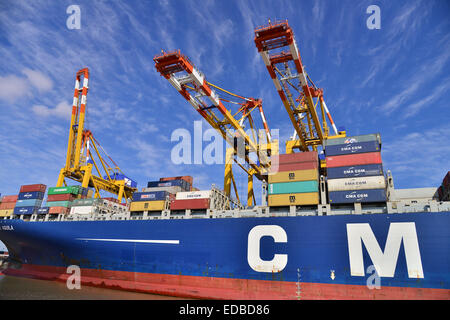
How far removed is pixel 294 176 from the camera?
20.1m

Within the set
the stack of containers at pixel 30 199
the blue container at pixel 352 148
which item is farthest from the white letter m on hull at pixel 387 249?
the stack of containers at pixel 30 199

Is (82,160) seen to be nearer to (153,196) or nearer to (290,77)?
(153,196)

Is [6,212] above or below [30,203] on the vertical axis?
below

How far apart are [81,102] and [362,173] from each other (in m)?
36.2

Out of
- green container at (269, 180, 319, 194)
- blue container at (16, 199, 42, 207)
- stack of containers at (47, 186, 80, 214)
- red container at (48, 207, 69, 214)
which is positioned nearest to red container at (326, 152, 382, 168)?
green container at (269, 180, 319, 194)

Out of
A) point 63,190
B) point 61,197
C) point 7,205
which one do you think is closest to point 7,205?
point 7,205

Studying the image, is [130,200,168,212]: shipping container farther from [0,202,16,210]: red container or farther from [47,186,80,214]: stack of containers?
[0,202,16,210]: red container

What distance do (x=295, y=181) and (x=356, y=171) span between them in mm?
4558

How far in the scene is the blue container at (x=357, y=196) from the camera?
56.7 feet

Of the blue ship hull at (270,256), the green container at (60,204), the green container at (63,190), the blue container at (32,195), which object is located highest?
the green container at (63,190)

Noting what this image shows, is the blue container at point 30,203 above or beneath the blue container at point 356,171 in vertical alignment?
beneath

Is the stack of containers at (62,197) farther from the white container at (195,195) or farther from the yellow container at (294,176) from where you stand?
the yellow container at (294,176)
